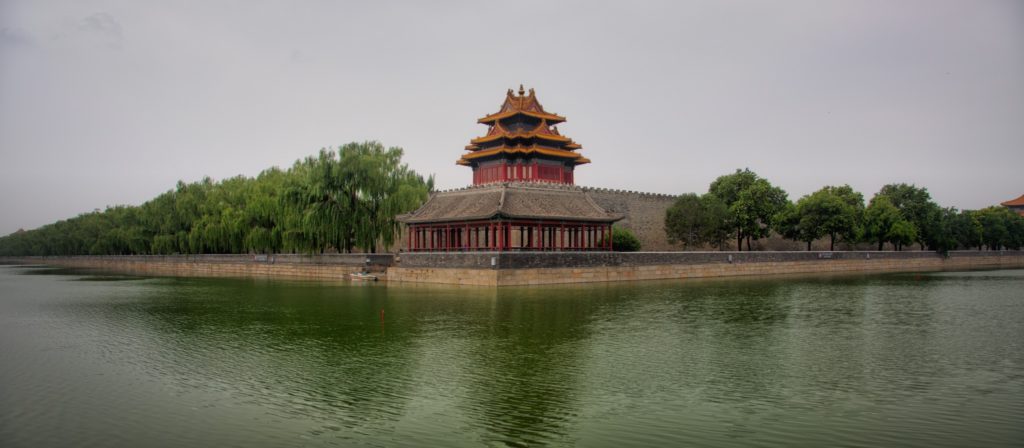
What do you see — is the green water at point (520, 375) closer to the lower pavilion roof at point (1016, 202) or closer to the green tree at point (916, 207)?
the green tree at point (916, 207)

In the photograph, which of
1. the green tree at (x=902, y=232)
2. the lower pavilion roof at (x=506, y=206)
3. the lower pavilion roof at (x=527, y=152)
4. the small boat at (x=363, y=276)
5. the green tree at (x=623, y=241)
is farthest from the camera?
the green tree at (x=902, y=232)

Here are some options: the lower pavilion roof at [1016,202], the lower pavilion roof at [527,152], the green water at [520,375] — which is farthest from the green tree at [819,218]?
the lower pavilion roof at [1016,202]

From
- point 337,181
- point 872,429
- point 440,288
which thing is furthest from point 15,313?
point 872,429

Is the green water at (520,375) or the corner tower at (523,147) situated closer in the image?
the green water at (520,375)

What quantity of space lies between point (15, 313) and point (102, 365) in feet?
42.2

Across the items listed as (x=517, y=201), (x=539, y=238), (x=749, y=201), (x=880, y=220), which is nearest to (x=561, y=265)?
(x=539, y=238)

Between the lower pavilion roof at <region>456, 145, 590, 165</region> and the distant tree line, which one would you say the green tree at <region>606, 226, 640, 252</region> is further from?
the distant tree line

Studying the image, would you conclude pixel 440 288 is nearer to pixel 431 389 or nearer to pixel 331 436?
pixel 431 389

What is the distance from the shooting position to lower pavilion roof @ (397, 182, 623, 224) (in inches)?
1371

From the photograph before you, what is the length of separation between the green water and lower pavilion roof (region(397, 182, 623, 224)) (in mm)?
12296

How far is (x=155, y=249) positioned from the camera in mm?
59469

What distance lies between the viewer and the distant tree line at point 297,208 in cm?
3831

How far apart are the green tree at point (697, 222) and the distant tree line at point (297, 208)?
1700 cm

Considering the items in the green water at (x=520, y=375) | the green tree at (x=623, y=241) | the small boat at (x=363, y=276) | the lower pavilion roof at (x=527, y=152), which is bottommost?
the green water at (x=520, y=375)
